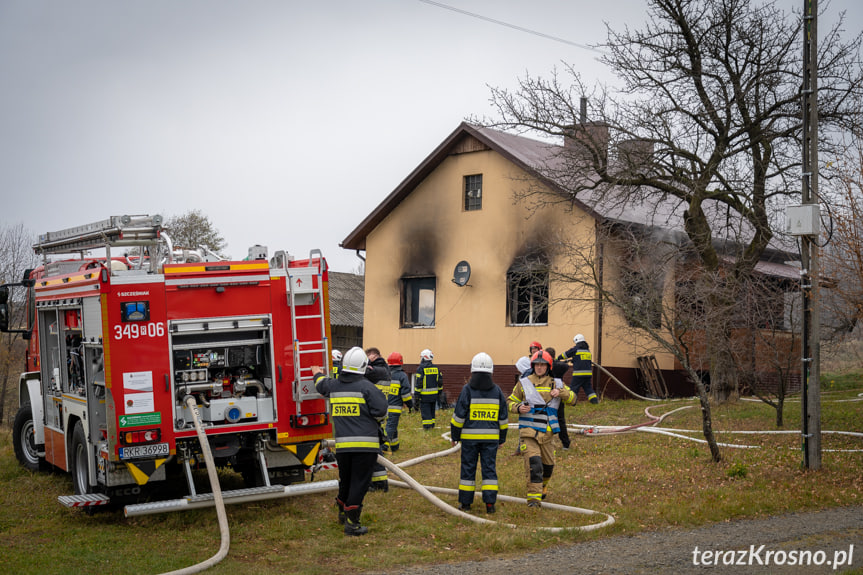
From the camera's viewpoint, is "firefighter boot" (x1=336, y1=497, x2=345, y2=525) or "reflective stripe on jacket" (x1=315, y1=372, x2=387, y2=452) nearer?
"reflective stripe on jacket" (x1=315, y1=372, x2=387, y2=452)

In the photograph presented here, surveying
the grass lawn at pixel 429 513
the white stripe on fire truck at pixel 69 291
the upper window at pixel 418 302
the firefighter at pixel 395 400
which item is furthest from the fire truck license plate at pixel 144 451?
the upper window at pixel 418 302

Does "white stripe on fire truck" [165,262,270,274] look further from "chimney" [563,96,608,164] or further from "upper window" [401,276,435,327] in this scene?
"upper window" [401,276,435,327]

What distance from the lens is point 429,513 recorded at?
9.22 metres

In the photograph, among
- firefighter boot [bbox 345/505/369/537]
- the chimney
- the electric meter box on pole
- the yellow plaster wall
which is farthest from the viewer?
the yellow plaster wall

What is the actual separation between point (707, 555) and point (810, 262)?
17.7 feet

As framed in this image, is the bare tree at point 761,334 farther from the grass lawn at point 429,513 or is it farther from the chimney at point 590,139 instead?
the chimney at point 590,139

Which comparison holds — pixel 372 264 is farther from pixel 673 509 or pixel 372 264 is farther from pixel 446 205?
pixel 673 509

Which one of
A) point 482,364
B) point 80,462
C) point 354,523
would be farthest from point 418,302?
point 354,523

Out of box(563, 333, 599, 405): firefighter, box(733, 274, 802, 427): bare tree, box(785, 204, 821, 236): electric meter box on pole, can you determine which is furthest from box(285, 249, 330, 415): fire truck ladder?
box(563, 333, 599, 405): firefighter

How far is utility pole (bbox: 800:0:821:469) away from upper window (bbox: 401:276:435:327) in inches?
543

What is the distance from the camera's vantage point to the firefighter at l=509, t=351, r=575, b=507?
9.30m

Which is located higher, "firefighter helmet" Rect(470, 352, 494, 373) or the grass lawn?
"firefighter helmet" Rect(470, 352, 494, 373)

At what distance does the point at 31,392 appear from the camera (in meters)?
11.8

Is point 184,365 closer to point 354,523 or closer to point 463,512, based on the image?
point 354,523
